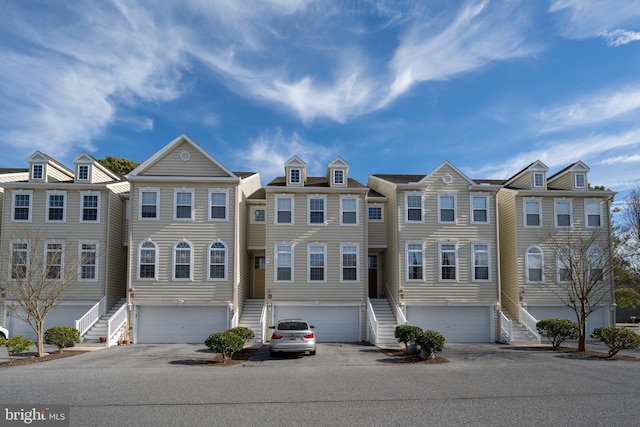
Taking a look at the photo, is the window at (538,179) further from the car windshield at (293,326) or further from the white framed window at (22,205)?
the white framed window at (22,205)

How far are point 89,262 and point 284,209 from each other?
9896 mm

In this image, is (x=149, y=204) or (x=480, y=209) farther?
(x=480, y=209)

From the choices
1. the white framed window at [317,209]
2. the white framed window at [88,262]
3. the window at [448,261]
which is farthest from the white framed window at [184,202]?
the window at [448,261]

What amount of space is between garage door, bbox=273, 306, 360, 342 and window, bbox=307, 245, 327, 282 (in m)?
1.53

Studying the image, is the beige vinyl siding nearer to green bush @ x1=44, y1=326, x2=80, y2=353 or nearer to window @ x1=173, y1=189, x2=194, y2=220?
window @ x1=173, y1=189, x2=194, y2=220

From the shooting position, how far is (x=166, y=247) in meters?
24.5

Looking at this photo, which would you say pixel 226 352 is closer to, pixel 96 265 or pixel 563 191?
pixel 96 265

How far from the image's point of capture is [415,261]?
25.7 meters

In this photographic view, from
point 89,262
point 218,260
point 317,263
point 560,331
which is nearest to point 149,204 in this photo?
point 89,262

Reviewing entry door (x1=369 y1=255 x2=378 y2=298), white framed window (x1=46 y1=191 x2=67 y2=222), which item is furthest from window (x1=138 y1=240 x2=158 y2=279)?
entry door (x1=369 y1=255 x2=378 y2=298)

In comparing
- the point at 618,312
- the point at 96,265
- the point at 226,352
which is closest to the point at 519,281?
the point at 226,352

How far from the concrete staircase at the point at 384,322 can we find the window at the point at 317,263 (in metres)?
3.19

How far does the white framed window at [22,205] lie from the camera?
2488 centimetres

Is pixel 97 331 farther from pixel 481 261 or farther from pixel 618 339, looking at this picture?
pixel 618 339
